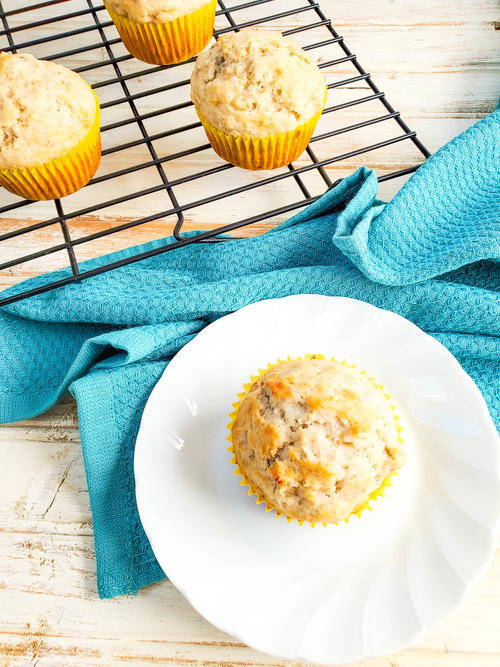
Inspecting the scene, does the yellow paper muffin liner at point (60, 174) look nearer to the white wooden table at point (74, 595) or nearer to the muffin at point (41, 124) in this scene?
the muffin at point (41, 124)

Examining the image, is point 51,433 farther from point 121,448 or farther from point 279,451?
point 279,451

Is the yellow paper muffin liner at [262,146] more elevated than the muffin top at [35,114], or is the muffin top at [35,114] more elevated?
the muffin top at [35,114]

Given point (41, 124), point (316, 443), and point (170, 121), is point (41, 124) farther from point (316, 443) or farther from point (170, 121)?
point (316, 443)

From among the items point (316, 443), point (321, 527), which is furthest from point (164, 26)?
point (321, 527)

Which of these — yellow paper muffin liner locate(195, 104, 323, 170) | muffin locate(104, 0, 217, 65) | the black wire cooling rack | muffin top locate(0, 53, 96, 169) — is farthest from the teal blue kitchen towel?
muffin locate(104, 0, 217, 65)

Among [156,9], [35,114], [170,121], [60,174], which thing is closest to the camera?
[35,114]

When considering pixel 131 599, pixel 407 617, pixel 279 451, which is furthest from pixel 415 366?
pixel 131 599

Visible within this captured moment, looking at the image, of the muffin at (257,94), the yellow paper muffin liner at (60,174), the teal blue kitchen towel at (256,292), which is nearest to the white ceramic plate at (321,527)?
the teal blue kitchen towel at (256,292)
